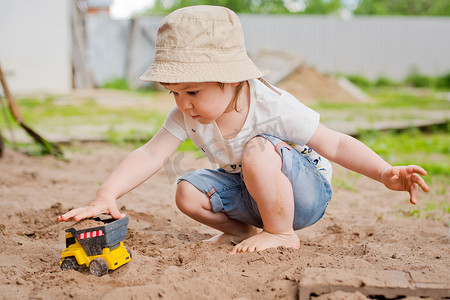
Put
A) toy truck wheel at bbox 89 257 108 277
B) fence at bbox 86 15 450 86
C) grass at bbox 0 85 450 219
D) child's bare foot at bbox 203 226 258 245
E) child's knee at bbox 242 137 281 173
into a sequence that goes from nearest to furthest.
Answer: toy truck wheel at bbox 89 257 108 277 → child's knee at bbox 242 137 281 173 → child's bare foot at bbox 203 226 258 245 → grass at bbox 0 85 450 219 → fence at bbox 86 15 450 86

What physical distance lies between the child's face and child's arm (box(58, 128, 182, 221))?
299mm

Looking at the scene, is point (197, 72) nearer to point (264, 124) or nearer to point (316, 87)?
point (264, 124)

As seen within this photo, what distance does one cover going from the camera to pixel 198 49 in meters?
1.67

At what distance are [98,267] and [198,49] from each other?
2.54 feet

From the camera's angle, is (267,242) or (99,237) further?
(267,242)

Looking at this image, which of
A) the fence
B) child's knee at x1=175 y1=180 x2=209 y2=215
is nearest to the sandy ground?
child's knee at x1=175 y1=180 x2=209 y2=215

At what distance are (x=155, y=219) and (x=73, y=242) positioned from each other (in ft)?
2.38

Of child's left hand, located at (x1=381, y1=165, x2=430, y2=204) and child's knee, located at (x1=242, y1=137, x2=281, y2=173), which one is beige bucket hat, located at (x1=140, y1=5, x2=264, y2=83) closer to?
child's knee, located at (x1=242, y1=137, x2=281, y2=173)

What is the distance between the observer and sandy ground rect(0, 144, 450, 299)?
55.8 inches

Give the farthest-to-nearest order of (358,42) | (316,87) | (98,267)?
(358,42) < (316,87) < (98,267)

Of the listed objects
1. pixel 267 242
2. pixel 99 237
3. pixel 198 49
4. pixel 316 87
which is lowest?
pixel 316 87

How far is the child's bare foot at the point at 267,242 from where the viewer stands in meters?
1.77

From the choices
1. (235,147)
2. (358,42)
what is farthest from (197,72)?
(358,42)

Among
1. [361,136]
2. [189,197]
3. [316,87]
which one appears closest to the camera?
[189,197]
